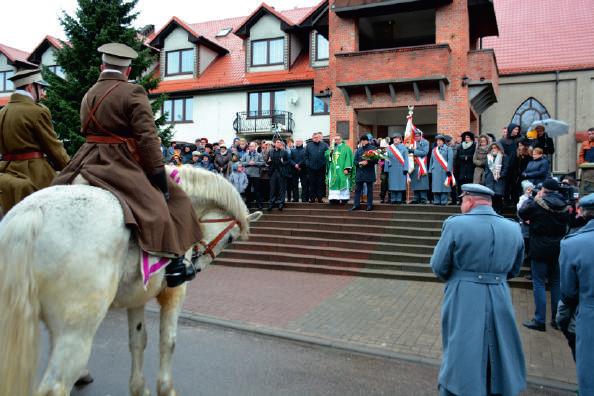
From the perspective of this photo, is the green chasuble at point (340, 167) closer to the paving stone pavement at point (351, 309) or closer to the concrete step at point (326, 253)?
the concrete step at point (326, 253)

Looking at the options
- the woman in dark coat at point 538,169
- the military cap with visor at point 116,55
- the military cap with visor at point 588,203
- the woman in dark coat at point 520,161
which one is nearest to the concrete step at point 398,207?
the woman in dark coat at point 520,161

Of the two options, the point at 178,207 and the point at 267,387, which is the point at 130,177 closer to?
the point at 178,207

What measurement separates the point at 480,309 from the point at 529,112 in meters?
23.7

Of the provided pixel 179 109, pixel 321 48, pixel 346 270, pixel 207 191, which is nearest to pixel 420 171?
pixel 346 270

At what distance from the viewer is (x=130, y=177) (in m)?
3.43

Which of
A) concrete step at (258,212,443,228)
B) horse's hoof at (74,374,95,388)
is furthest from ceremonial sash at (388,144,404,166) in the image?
horse's hoof at (74,374,95,388)

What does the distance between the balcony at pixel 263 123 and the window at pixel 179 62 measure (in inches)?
200

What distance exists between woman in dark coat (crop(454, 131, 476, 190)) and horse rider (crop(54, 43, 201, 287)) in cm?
1052

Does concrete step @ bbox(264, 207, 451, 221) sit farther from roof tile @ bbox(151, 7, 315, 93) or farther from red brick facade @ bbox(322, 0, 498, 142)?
roof tile @ bbox(151, 7, 315, 93)

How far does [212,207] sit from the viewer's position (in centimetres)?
450

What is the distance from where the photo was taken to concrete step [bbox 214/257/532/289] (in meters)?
10.2

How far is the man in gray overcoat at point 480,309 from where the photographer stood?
11.8ft

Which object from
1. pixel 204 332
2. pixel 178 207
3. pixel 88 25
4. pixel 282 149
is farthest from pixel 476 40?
pixel 178 207

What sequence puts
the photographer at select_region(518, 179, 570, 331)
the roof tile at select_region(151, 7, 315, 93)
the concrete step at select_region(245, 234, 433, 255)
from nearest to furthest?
the photographer at select_region(518, 179, 570, 331) → the concrete step at select_region(245, 234, 433, 255) → the roof tile at select_region(151, 7, 315, 93)
